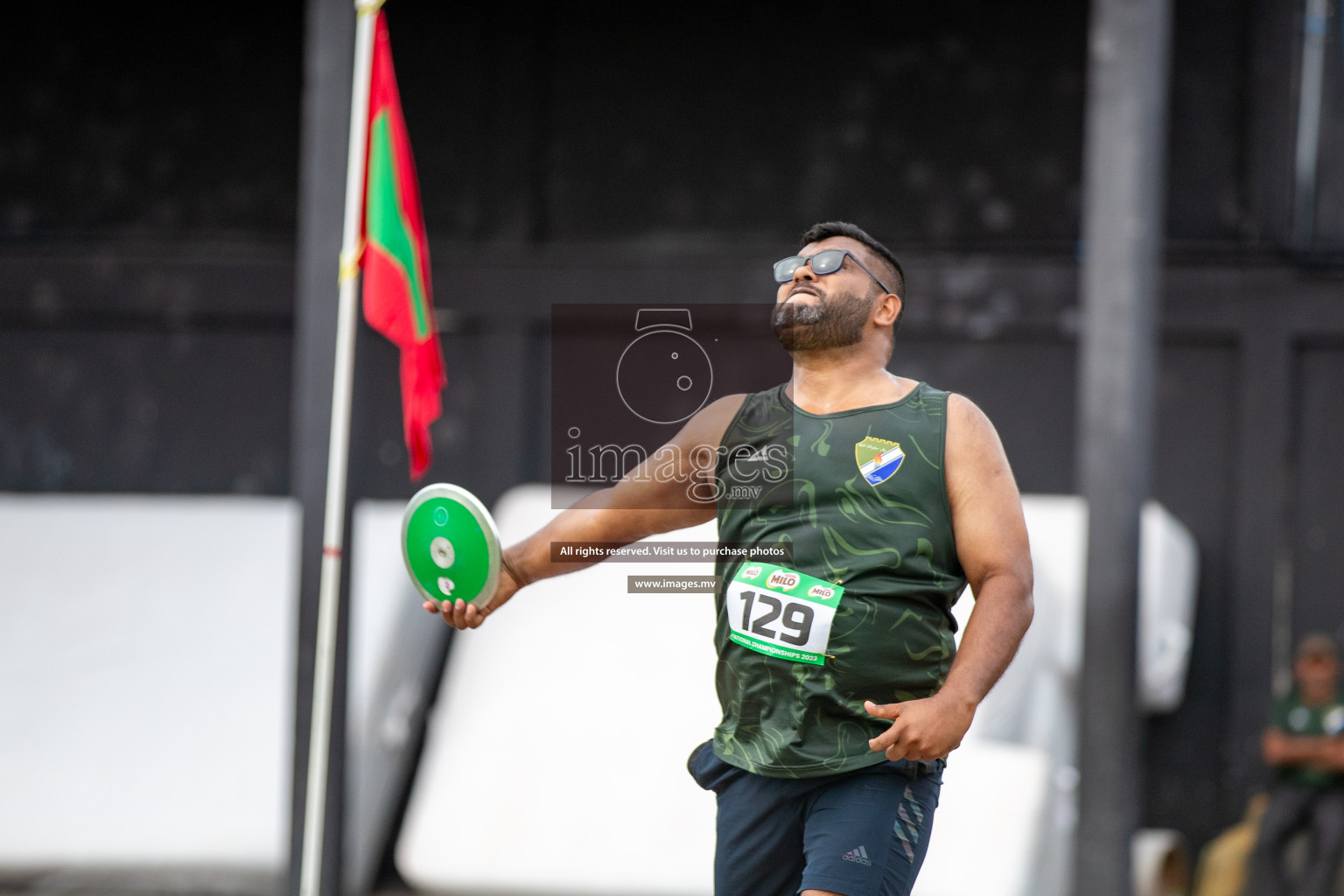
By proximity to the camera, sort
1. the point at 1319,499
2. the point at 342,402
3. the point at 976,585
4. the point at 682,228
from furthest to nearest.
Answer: the point at 682,228 → the point at 1319,499 → the point at 342,402 → the point at 976,585

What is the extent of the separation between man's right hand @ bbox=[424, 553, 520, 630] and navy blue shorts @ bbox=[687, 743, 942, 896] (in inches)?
14.1

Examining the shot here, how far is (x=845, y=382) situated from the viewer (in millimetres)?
1699

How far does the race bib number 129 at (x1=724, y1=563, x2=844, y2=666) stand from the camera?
5.33ft

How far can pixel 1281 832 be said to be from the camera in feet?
15.9

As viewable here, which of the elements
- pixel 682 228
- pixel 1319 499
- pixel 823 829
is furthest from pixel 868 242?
pixel 1319 499

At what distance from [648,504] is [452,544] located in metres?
0.26

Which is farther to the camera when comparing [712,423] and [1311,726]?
[1311,726]

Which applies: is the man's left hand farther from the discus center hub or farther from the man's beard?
the discus center hub

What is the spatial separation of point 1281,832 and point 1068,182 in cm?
281

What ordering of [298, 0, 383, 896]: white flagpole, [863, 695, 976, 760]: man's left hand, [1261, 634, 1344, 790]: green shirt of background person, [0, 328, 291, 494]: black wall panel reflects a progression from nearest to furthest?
[863, 695, 976, 760]: man's left hand < [298, 0, 383, 896]: white flagpole < [1261, 634, 1344, 790]: green shirt of background person < [0, 328, 291, 494]: black wall panel

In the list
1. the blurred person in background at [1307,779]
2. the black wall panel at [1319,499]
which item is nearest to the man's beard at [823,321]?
the blurred person in background at [1307,779]

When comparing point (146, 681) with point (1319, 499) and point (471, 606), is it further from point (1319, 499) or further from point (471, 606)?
point (1319, 499)

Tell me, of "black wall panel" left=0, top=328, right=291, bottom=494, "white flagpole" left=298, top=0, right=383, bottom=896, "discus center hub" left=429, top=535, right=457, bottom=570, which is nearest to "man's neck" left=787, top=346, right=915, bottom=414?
"discus center hub" left=429, top=535, right=457, bottom=570

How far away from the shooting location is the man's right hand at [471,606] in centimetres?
173
